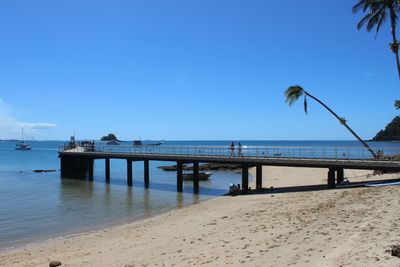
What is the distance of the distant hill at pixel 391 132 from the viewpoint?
153425mm

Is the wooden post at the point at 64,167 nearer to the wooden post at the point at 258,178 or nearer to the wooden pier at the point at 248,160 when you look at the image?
the wooden pier at the point at 248,160

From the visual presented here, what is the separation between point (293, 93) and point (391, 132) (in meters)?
149

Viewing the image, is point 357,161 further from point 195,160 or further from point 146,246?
point 146,246

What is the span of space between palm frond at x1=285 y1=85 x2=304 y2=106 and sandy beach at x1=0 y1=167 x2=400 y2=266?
12.4 meters

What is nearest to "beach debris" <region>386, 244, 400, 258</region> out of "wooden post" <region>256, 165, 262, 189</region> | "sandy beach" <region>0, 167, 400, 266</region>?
"sandy beach" <region>0, 167, 400, 266</region>

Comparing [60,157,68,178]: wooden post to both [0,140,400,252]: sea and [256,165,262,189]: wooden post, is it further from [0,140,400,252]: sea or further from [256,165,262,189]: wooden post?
[256,165,262,189]: wooden post

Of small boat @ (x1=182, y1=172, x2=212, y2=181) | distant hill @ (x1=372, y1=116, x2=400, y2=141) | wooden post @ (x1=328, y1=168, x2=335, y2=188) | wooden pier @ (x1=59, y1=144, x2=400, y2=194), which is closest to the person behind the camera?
wooden post @ (x1=328, y1=168, x2=335, y2=188)

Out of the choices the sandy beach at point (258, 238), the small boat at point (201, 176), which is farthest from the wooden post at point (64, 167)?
the sandy beach at point (258, 238)

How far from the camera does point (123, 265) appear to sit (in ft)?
35.6

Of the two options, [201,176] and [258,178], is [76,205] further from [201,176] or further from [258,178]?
[201,176]

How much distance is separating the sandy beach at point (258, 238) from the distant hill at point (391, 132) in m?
151

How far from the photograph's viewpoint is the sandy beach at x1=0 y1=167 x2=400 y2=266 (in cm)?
921

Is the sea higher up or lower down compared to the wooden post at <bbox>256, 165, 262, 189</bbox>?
lower down

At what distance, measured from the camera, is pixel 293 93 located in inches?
1193
